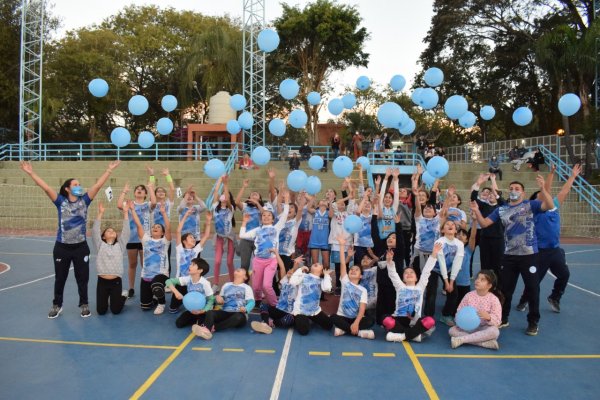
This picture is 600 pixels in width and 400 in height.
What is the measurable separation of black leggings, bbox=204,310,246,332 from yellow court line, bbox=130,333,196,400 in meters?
0.28

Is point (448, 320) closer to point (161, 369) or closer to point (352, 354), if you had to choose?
point (352, 354)

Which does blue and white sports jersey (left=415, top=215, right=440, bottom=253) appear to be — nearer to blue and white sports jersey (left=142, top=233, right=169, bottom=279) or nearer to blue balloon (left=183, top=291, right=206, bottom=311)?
blue balloon (left=183, top=291, right=206, bottom=311)

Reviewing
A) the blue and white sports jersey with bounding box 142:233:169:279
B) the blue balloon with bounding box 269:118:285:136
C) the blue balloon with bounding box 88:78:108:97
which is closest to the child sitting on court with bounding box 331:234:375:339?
the blue and white sports jersey with bounding box 142:233:169:279

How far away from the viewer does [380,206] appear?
23.1ft

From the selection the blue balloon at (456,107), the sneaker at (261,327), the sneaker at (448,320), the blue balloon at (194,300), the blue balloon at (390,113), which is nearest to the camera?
the blue balloon at (194,300)

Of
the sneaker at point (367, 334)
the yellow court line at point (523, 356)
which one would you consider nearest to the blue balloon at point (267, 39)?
the sneaker at point (367, 334)

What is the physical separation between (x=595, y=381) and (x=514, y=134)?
36169 mm

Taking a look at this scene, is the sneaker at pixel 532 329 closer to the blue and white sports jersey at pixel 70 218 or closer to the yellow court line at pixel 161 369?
the yellow court line at pixel 161 369

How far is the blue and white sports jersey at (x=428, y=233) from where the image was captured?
6961mm

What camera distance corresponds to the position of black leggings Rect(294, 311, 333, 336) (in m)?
5.71

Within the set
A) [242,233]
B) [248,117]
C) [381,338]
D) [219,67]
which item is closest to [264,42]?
[248,117]

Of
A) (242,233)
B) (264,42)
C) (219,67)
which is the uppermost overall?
(219,67)

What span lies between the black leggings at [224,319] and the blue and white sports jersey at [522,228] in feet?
11.0

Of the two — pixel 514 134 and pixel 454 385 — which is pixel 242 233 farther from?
pixel 514 134
